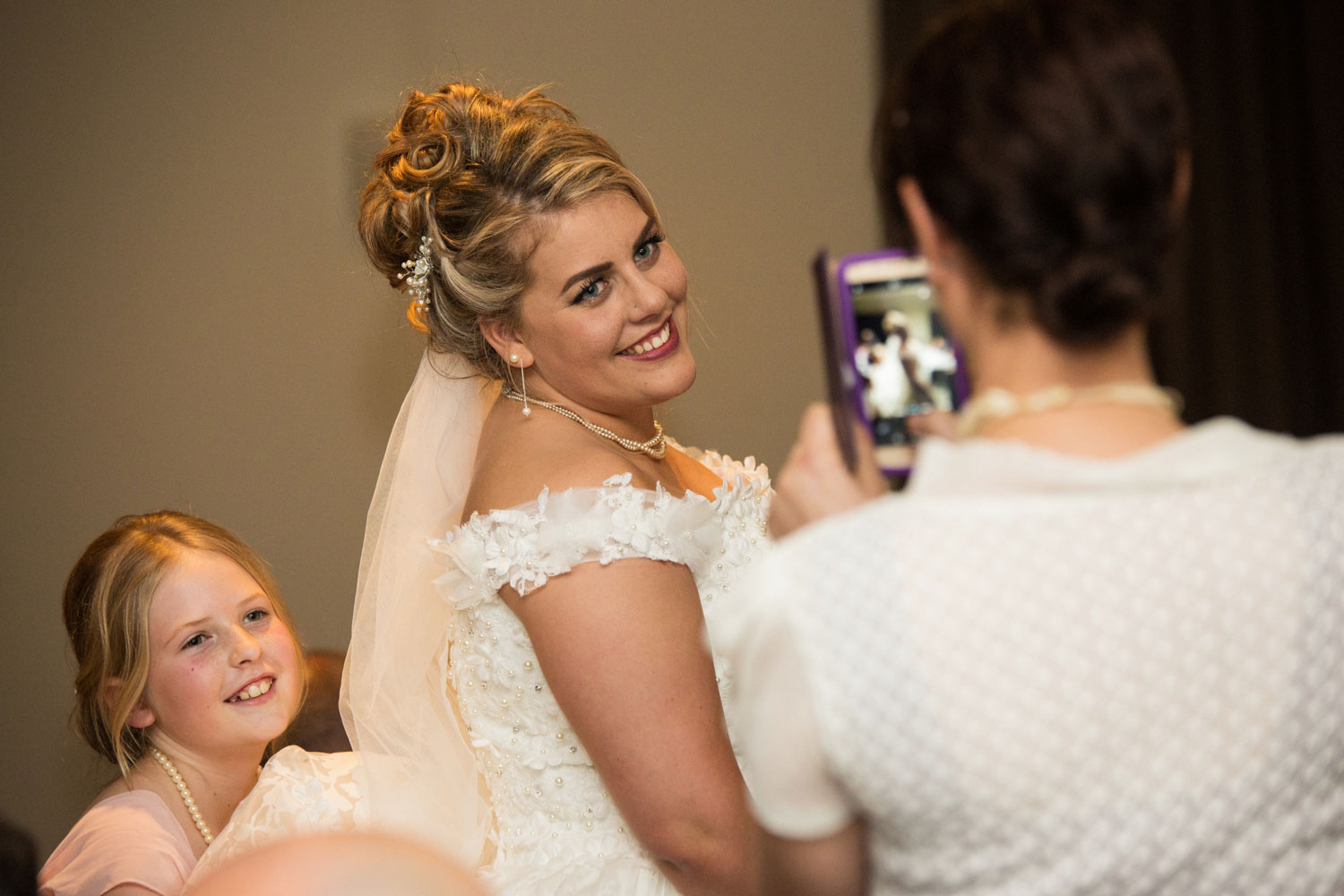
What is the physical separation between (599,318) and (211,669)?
3.44 ft

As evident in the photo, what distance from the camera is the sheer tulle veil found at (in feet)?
6.52

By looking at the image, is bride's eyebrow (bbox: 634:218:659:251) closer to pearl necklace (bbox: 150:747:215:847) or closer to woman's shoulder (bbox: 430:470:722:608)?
woman's shoulder (bbox: 430:470:722:608)

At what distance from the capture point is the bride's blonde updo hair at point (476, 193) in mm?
1941

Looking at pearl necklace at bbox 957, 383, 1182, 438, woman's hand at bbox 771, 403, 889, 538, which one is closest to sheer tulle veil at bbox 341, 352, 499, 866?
woman's hand at bbox 771, 403, 889, 538

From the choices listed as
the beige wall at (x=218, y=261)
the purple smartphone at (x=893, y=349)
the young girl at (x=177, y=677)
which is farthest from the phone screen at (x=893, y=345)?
the beige wall at (x=218, y=261)

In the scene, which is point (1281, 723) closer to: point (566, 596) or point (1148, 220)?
point (1148, 220)

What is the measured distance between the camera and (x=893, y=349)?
115cm

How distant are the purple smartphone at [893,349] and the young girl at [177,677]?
1.59 m

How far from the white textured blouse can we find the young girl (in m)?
1.62

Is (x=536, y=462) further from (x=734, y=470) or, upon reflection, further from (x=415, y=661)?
(x=734, y=470)

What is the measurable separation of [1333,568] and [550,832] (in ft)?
4.24

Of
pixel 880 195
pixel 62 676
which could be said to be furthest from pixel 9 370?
pixel 880 195

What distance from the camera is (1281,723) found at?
3.11 ft
